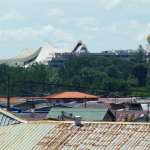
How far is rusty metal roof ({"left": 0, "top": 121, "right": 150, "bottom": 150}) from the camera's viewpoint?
22.1 m

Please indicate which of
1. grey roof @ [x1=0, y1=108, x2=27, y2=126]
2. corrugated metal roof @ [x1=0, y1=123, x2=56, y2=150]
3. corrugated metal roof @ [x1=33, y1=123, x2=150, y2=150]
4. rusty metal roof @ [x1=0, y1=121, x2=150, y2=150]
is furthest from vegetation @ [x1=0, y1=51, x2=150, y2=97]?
corrugated metal roof @ [x1=33, y1=123, x2=150, y2=150]

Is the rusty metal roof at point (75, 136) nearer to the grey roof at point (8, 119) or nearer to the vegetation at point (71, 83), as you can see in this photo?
the grey roof at point (8, 119)

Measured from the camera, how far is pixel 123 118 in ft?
177

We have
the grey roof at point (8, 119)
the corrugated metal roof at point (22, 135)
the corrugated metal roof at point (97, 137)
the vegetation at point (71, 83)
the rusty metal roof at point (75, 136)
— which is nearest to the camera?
the corrugated metal roof at point (97, 137)

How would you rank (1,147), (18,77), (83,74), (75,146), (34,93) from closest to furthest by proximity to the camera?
1. (75,146)
2. (1,147)
3. (34,93)
4. (18,77)
5. (83,74)

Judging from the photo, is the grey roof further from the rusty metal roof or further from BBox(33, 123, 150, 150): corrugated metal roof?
BBox(33, 123, 150, 150): corrugated metal roof

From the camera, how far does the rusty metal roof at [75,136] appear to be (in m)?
22.1

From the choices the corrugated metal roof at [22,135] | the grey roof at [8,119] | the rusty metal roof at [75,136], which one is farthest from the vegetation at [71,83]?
the rusty metal roof at [75,136]

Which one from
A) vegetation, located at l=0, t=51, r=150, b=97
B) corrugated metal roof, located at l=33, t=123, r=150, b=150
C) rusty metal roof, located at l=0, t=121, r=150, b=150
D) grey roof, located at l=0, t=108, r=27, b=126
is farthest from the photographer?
vegetation, located at l=0, t=51, r=150, b=97

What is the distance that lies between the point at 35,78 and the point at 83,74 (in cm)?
1936

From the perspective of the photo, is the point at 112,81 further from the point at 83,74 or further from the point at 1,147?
the point at 1,147

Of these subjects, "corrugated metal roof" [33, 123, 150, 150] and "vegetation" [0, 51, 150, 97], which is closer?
"corrugated metal roof" [33, 123, 150, 150]

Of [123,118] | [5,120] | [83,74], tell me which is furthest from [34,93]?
[5,120]

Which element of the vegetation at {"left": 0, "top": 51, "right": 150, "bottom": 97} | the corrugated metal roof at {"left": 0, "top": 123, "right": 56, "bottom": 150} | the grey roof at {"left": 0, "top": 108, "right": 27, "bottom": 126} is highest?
the grey roof at {"left": 0, "top": 108, "right": 27, "bottom": 126}
